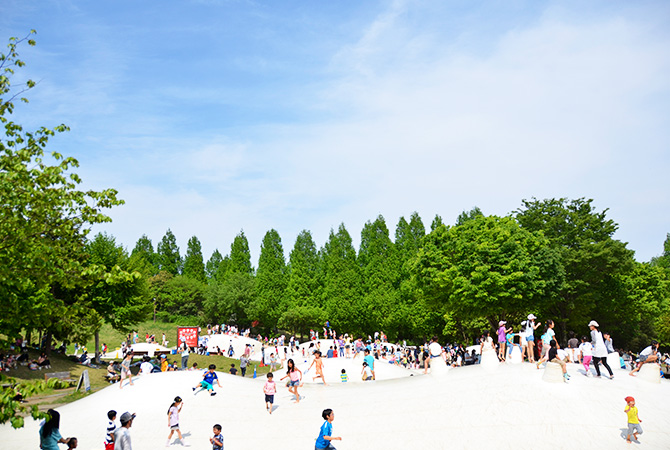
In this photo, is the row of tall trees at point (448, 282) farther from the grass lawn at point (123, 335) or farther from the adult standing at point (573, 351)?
the adult standing at point (573, 351)

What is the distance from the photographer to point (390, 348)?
49.5 meters

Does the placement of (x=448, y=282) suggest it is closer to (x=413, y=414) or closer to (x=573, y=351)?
(x=573, y=351)

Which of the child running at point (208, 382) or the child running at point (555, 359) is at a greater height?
the child running at point (555, 359)

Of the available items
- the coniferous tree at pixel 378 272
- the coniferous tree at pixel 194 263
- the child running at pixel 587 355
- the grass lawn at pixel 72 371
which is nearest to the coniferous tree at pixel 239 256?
the coniferous tree at pixel 194 263

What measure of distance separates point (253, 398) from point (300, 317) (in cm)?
4644

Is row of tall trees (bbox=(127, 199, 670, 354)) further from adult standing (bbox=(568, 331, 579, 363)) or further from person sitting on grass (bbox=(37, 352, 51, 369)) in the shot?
person sitting on grass (bbox=(37, 352, 51, 369))

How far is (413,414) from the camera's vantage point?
57.7 ft

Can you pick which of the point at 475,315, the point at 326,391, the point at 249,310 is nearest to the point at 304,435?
the point at 326,391

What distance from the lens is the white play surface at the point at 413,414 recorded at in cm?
1516

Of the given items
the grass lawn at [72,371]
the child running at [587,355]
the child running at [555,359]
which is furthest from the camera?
the grass lawn at [72,371]

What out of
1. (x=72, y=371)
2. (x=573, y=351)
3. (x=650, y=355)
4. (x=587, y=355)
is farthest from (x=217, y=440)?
(x=72, y=371)

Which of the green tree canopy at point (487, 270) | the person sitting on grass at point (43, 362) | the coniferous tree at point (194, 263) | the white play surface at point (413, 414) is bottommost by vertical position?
the white play surface at point (413, 414)

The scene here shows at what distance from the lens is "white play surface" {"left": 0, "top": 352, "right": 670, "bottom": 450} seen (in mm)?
15156

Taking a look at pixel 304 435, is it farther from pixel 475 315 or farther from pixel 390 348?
pixel 390 348
